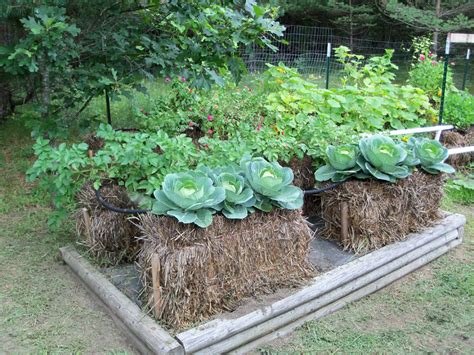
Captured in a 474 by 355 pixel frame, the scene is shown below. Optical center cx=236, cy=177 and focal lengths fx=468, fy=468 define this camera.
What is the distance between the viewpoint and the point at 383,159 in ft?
10.8

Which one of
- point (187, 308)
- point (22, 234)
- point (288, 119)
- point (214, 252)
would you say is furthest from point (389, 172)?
point (22, 234)

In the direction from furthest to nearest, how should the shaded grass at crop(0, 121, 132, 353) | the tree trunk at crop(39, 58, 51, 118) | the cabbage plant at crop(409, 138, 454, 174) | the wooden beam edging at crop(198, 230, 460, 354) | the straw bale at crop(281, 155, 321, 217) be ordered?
the straw bale at crop(281, 155, 321, 217)
the cabbage plant at crop(409, 138, 454, 174)
the tree trunk at crop(39, 58, 51, 118)
the shaded grass at crop(0, 121, 132, 353)
the wooden beam edging at crop(198, 230, 460, 354)

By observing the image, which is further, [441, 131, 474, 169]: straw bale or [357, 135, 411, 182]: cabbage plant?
[441, 131, 474, 169]: straw bale

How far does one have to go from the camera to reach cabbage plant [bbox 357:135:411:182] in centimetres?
332

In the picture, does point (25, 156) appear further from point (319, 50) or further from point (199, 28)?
point (319, 50)

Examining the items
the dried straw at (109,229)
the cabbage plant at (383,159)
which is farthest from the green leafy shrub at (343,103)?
the dried straw at (109,229)

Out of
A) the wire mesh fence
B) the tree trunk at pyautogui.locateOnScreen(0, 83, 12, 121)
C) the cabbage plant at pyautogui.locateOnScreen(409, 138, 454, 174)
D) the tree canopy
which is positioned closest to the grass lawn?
the cabbage plant at pyautogui.locateOnScreen(409, 138, 454, 174)

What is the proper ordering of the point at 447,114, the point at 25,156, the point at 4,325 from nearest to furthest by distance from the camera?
the point at 4,325, the point at 25,156, the point at 447,114

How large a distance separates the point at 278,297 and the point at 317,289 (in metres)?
0.26

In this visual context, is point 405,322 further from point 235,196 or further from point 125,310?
point 125,310

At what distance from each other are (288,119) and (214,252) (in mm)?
2017

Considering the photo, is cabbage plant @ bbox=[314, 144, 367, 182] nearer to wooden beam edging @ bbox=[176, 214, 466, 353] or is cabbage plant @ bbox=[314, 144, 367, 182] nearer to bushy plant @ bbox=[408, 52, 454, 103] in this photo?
wooden beam edging @ bbox=[176, 214, 466, 353]

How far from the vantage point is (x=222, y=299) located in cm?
266

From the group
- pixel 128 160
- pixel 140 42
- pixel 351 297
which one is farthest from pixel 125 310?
pixel 140 42
